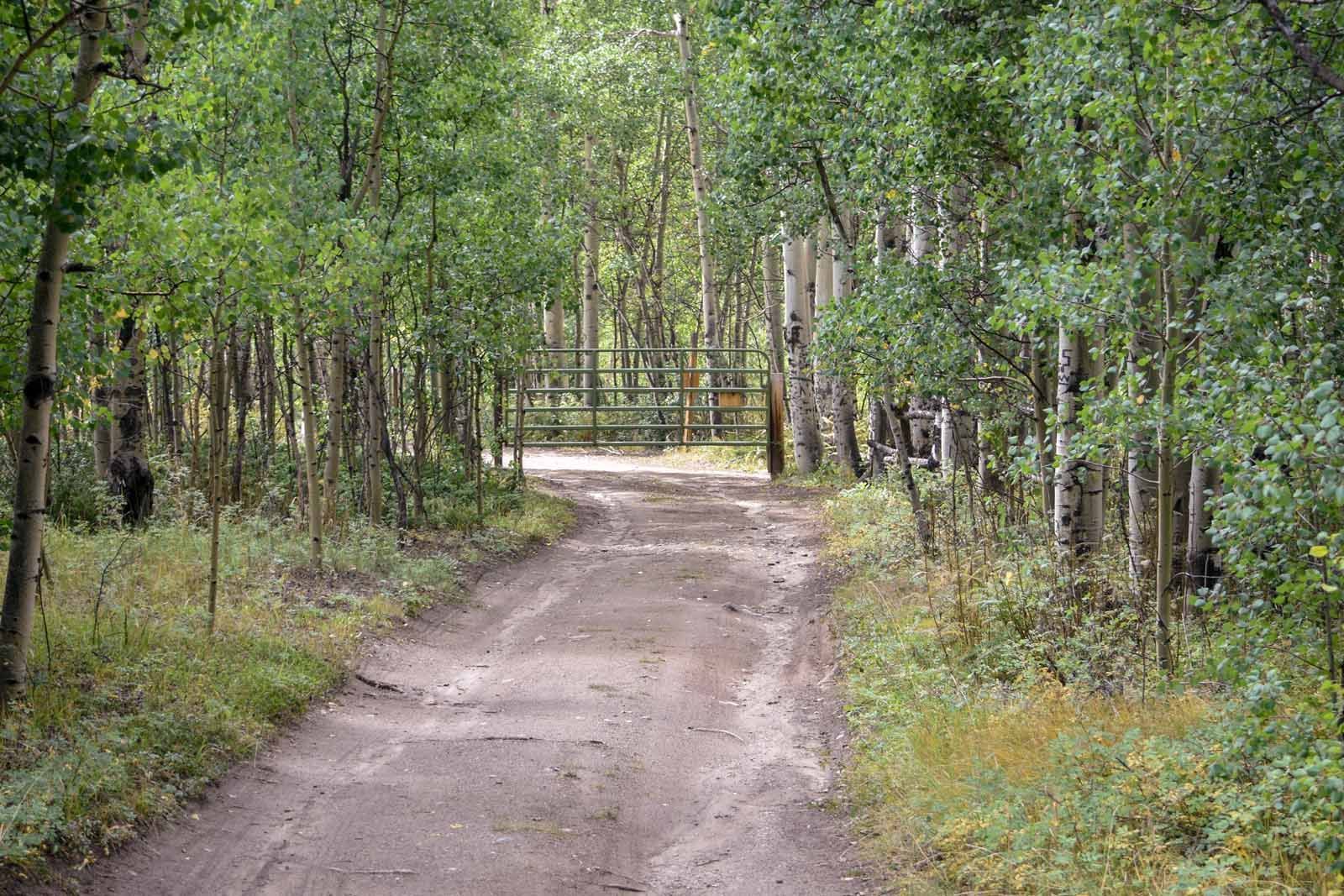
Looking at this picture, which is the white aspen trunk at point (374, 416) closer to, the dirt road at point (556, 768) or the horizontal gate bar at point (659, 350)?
the dirt road at point (556, 768)

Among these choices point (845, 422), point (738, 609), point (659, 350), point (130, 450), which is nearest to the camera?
point (738, 609)

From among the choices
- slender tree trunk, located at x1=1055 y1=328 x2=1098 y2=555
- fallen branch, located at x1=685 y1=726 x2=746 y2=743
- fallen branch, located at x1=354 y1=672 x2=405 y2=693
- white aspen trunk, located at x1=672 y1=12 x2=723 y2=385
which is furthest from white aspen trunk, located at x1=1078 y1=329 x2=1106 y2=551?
white aspen trunk, located at x1=672 y1=12 x2=723 y2=385

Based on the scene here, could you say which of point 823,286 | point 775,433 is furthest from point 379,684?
point 823,286

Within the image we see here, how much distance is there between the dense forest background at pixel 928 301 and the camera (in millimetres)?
4664

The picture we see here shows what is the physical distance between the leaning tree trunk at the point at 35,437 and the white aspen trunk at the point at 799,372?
1345cm

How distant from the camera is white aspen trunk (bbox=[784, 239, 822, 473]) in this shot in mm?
19641

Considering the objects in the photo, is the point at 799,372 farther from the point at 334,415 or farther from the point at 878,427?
the point at 334,415

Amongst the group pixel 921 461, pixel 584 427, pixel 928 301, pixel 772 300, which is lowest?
pixel 921 461

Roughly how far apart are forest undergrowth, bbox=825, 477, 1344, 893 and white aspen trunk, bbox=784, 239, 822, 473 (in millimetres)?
10788

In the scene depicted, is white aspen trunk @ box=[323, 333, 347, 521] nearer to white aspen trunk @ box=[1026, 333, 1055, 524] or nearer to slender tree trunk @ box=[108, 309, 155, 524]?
slender tree trunk @ box=[108, 309, 155, 524]

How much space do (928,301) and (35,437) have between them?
18.4 ft

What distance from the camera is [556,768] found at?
6.73 m

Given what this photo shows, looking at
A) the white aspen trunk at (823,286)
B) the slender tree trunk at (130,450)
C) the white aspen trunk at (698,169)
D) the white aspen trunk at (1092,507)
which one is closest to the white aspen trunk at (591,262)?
the white aspen trunk at (698,169)

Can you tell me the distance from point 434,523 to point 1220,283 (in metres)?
10.5
